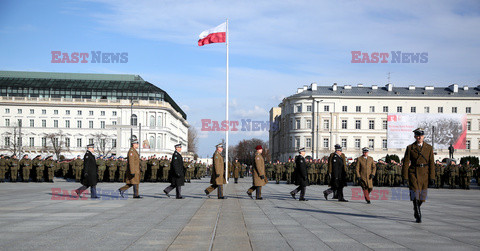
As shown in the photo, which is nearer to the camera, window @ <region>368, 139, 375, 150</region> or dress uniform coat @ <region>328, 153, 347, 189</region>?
dress uniform coat @ <region>328, 153, 347, 189</region>

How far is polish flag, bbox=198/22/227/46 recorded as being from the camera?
113 ft

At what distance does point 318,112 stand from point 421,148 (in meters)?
91.1

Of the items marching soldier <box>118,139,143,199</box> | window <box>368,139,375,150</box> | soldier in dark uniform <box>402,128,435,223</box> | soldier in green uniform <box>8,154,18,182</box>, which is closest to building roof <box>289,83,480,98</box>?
window <box>368,139,375,150</box>

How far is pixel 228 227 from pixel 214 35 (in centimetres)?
2538

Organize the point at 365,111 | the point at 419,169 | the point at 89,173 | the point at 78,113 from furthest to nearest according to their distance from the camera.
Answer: the point at 78,113 → the point at 365,111 → the point at 89,173 → the point at 419,169

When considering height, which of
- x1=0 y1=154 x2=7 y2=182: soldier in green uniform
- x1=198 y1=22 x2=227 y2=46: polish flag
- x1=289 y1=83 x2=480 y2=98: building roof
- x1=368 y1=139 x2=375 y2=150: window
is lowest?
x1=0 y1=154 x2=7 y2=182: soldier in green uniform

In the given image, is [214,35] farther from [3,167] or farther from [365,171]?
[365,171]

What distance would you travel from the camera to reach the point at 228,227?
34.7 ft

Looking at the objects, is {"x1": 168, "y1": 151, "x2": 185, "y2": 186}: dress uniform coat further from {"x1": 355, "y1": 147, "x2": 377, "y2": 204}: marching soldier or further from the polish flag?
the polish flag

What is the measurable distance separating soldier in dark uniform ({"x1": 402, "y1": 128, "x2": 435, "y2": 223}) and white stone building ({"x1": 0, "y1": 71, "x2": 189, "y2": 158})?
3727 inches

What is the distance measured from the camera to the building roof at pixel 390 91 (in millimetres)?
102250

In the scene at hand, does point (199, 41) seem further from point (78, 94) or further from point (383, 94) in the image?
point (78, 94)

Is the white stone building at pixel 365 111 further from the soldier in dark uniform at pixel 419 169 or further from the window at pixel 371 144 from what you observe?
the soldier in dark uniform at pixel 419 169

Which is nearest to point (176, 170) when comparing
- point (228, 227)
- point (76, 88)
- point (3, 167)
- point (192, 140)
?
point (228, 227)
